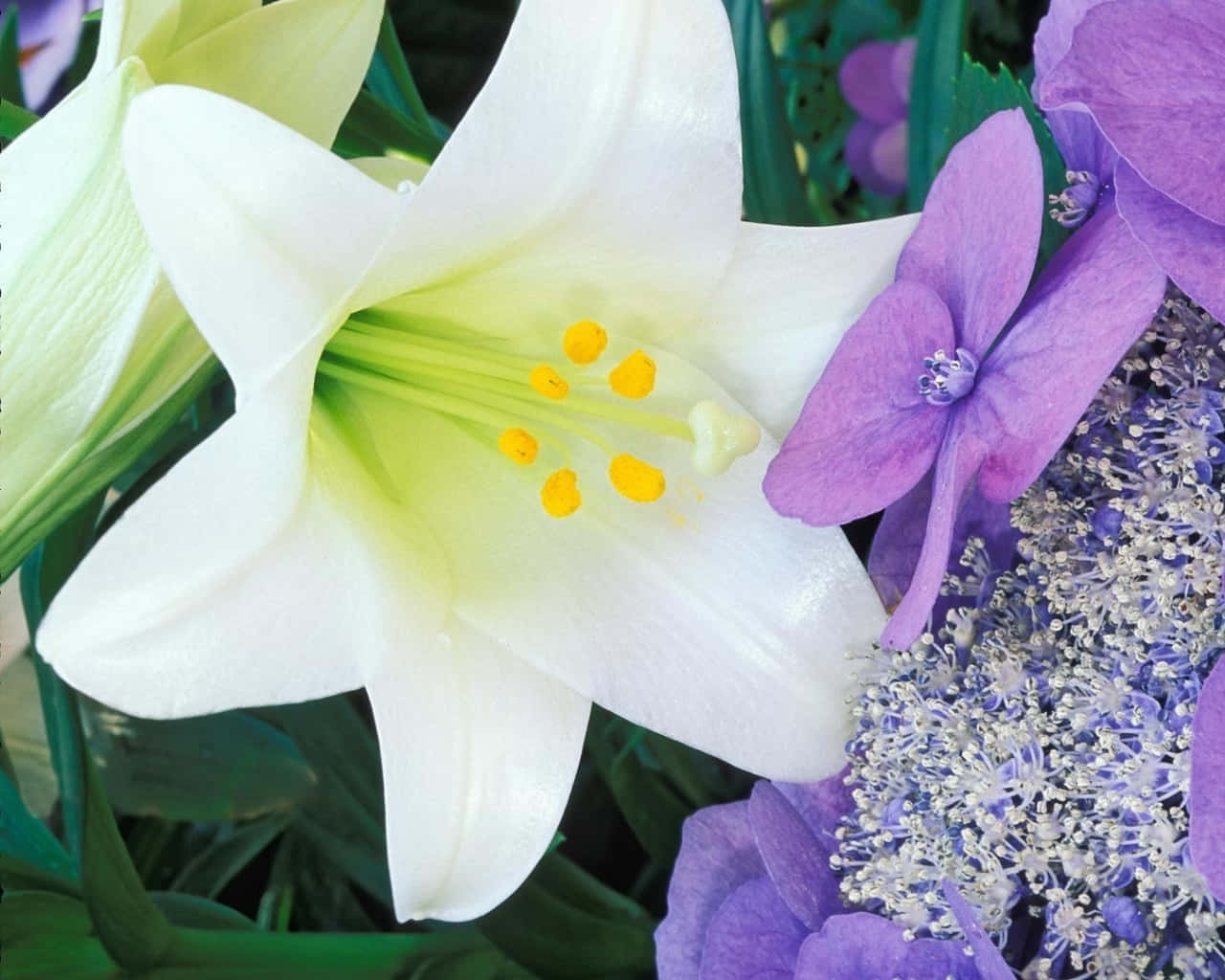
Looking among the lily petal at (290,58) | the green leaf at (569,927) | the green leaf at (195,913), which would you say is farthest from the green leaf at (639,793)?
A: the lily petal at (290,58)

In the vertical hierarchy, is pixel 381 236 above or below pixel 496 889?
above

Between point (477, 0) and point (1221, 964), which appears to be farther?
point (477, 0)

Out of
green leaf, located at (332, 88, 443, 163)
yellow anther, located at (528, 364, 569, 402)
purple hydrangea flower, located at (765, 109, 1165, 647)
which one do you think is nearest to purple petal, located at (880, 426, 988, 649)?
purple hydrangea flower, located at (765, 109, 1165, 647)

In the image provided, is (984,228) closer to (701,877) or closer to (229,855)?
(701,877)

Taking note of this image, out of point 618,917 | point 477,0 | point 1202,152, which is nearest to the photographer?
point 1202,152

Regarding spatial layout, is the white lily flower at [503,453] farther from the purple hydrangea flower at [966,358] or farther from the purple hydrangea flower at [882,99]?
the purple hydrangea flower at [882,99]

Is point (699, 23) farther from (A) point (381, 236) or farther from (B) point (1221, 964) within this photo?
(B) point (1221, 964)

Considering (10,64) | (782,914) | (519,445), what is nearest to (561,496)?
(519,445)

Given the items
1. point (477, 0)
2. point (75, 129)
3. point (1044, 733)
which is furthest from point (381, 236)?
point (477, 0)
